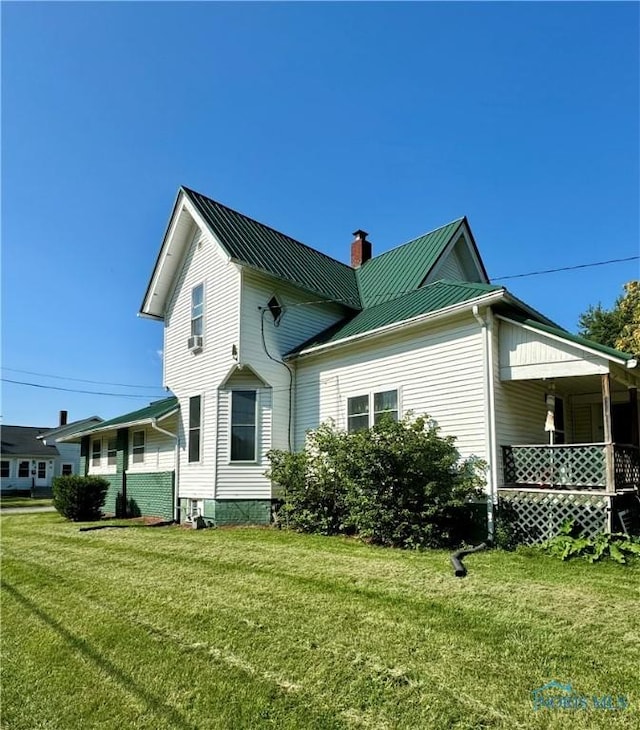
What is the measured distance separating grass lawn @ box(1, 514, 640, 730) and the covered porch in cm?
125

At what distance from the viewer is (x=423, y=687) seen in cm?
380

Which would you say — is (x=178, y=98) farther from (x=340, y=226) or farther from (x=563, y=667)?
(x=563, y=667)

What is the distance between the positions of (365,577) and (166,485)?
10220 millimetres

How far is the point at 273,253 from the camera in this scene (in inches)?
592

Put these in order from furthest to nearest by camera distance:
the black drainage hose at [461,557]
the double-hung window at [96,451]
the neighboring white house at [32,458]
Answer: the neighboring white house at [32,458], the double-hung window at [96,451], the black drainage hose at [461,557]

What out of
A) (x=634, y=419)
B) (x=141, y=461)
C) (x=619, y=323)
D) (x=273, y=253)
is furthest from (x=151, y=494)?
(x=619, y=323)

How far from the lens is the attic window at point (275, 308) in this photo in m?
14.0

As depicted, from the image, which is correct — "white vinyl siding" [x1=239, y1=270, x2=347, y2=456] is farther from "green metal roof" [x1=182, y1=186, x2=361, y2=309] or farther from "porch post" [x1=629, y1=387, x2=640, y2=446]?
"porch post" [x1=629, y1=387, x2=640, y2=446]

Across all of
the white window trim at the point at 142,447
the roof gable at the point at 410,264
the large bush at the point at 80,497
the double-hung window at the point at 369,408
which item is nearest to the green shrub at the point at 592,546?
the double-hung window at the point at 369,408

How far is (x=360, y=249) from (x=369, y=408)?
900 cm

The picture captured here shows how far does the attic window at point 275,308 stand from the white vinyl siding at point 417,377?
1468mm

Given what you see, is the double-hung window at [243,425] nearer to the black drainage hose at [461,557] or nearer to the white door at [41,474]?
the black drainage hose at [461,557]

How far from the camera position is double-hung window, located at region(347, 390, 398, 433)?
11.5 meters

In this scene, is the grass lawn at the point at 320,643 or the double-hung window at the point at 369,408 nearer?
the grass lawn at the point at 320,643
